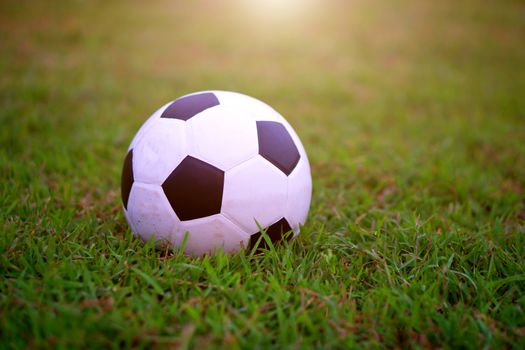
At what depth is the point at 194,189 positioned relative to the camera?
1698 mm

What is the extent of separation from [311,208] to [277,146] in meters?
0.77

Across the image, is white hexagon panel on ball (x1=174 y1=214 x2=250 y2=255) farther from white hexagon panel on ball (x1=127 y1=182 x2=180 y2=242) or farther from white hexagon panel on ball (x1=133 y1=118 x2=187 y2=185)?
white hexagon panel on ball (x1=133 y1=118 x2=187 y2=185)

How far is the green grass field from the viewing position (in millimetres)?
1480

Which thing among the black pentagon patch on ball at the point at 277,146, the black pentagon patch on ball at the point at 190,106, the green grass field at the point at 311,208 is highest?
the black pentagon patch on ball at the point at 190,106

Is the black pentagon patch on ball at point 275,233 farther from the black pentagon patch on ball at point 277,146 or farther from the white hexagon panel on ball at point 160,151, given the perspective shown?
the white hexagon panel on ball at point 160,151

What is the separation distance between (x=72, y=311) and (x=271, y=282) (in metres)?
0.75

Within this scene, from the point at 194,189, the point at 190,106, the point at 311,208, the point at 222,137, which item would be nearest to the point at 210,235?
the point at 194,189

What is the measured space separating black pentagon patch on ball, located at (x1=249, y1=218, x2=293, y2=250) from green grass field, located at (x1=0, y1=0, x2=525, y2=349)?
68 mm

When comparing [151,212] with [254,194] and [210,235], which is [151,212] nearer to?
[210,235]

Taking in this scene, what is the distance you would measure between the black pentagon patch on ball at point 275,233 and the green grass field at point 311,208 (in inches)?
2.7

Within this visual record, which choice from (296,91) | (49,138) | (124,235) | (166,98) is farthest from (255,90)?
(124,235)

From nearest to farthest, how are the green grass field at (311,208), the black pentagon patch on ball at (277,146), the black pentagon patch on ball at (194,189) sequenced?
1. the green grass field at (311,208)
2. the black pentagon patch on ball at (194,189)
3. the black pentagon patch on ball at (277,146)

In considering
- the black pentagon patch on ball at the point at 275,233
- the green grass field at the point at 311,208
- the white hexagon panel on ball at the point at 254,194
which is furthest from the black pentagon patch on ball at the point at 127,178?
the black pentagon patch on ball at the point at 275,233

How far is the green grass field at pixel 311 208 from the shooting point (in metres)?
1.48
